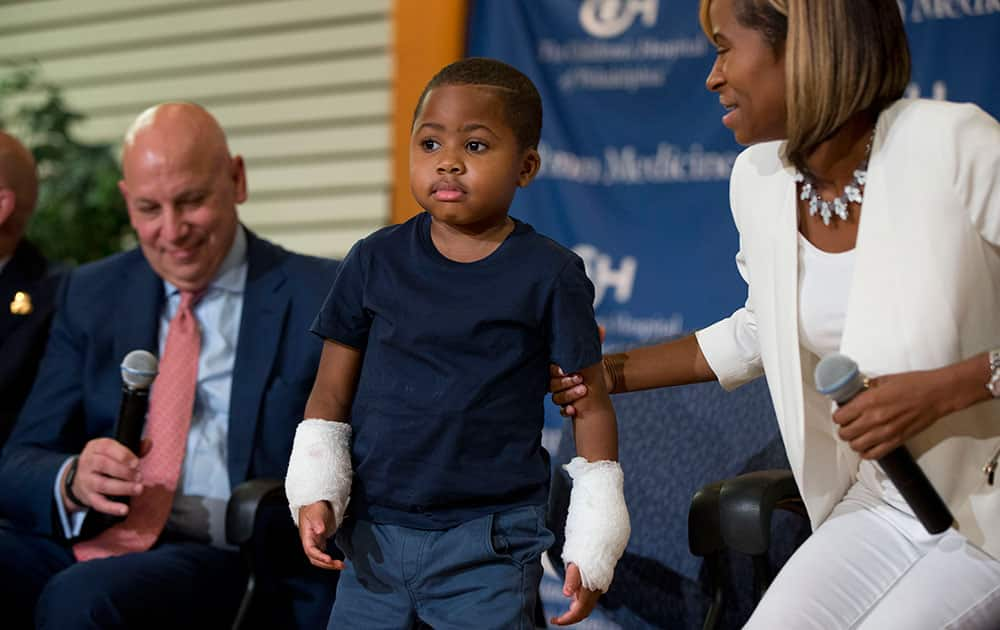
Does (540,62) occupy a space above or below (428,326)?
above

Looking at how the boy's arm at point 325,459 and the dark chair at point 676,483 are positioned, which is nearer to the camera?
the boy's arm at point 325,459

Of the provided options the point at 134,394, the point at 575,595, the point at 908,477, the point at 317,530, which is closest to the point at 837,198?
the point at 908,477

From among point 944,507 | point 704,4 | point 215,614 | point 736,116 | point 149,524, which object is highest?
point 704,4

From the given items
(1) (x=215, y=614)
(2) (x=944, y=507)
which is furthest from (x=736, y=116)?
(1) (x=215, y=614)

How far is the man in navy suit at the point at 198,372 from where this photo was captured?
2918 mm

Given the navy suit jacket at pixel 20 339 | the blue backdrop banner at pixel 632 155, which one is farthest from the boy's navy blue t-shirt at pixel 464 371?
the blue backdrop banner at pixel 632 155

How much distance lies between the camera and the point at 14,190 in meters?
3.71

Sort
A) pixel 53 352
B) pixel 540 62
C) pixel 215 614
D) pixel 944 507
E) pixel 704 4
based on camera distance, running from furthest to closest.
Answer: pixel 540 62
pixel 53 352
pixel 215 614
pixel 704 4
pixel 944 507

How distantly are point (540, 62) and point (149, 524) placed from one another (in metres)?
2.73

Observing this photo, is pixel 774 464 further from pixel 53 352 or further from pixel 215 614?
pixel 53 352

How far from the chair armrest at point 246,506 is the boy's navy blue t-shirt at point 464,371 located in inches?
21.1

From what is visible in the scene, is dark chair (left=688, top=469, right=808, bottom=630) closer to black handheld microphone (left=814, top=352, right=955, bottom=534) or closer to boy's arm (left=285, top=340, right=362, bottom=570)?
black handheld microphone (left=814, top=352, right=955, bottom=534)

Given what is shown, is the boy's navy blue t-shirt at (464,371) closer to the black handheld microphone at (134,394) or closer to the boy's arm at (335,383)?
the boy's arm at (335,383)

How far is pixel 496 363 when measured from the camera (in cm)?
205
